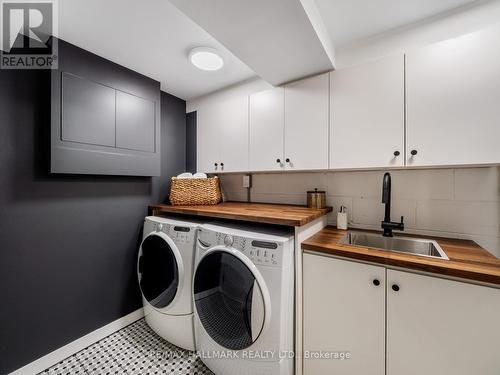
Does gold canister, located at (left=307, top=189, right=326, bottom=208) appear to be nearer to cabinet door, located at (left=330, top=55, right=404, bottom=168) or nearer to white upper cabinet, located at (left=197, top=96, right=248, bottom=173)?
cabinet door, located at (left=330, top=55, right=404, bottom=168)

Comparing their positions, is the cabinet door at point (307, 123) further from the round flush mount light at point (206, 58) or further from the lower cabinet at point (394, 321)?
the lower cabinet at point (394, 321)

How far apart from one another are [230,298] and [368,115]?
4.75 ft

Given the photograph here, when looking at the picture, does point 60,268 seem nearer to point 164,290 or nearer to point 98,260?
point 98,260

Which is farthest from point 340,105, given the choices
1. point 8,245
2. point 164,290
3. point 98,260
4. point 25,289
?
point 25,289

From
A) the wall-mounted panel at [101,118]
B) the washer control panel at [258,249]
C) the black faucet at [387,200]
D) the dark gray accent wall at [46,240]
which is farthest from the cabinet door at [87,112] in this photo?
the black faucet at [387,200]

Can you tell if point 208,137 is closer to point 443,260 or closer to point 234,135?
point 234,135

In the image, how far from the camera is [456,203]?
1358mm

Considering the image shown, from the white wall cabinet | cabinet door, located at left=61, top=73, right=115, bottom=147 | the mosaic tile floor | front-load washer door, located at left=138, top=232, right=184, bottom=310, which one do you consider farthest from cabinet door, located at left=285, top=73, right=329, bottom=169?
the mosaic tile floor

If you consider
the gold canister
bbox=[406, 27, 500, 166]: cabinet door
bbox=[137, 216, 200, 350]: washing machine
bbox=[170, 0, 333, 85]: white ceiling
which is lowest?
bbox=[137, 216, 200, 350]: washing machine

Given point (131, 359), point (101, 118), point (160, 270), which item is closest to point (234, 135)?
point (101, 118)

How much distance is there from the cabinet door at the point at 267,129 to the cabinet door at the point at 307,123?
2.5 inches

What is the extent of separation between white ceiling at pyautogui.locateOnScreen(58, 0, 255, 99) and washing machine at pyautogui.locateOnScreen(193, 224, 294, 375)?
4.41ft

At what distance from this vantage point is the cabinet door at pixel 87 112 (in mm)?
1469

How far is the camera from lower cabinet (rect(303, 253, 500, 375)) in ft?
2.88
